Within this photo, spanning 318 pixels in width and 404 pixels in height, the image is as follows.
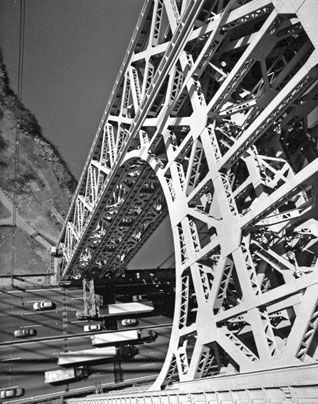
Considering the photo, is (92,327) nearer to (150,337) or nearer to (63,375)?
(63,375)

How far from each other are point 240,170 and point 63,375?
3333 centimetres

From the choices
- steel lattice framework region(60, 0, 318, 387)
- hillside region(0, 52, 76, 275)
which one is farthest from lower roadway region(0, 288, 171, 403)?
steel lattice framework region(60, 0, 318, 387)

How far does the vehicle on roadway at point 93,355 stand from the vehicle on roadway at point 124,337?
0.85 meters

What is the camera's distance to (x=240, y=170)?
14.8 meters

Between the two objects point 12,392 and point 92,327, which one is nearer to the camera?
point 12,392

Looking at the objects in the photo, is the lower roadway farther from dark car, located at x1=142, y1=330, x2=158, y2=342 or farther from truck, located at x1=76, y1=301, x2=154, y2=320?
truck, located at x1=76, y1=301, x2=154, y2=320

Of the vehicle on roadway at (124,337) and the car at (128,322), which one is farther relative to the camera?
the car at (128,322)

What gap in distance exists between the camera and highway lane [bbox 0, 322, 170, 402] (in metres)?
37.2

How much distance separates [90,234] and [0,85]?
146ft

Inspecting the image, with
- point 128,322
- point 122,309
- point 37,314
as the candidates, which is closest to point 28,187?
point 37,314

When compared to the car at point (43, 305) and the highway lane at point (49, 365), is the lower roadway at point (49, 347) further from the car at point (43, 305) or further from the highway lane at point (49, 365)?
the car at point (43, 305)

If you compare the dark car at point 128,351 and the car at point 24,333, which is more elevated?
the car at point 24,333

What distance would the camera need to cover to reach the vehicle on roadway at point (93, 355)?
38594 millimetres

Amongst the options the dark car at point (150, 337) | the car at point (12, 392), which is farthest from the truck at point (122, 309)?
the car at point (12, 392)
